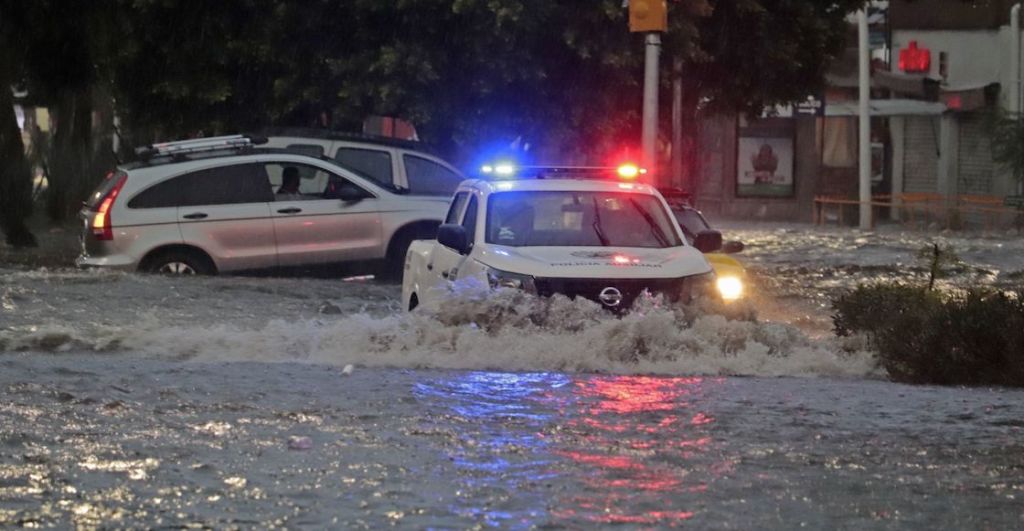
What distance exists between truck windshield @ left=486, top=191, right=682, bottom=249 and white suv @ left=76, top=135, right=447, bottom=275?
6053 mm

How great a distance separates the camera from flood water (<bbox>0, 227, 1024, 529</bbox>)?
7.24 meters

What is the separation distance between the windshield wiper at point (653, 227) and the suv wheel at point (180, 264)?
666 centimetres

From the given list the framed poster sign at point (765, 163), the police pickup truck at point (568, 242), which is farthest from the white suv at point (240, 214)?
the framed poster sign at point (765, 163)

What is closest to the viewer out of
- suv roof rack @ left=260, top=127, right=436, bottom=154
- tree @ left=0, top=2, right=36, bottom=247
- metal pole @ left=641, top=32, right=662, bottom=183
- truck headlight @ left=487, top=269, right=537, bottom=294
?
truck headlight @ left=487, top=269, right=537, bottom=294

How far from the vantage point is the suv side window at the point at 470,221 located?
1281cm

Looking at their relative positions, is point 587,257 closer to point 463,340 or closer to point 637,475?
point 463,340

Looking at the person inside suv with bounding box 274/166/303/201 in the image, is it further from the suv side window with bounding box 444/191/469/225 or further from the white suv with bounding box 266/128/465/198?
the suv side window with bounding box 444/191/469/225

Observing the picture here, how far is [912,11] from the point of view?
44.1 m

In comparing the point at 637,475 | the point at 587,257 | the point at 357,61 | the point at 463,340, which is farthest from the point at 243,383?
the point at 357,61

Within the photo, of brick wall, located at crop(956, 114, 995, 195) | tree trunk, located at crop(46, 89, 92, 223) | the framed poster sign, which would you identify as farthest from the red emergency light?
tree trunk, located at crop(46, 89, 92, 223)

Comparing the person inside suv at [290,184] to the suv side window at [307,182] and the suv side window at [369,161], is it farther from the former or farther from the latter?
the suv side window at [369,161]

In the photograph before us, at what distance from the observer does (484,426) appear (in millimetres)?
9250

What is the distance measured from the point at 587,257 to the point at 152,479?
4924mm

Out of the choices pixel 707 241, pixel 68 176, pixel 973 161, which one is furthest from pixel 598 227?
pixel 973 161
